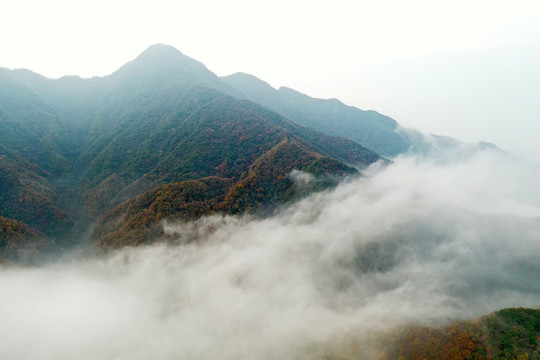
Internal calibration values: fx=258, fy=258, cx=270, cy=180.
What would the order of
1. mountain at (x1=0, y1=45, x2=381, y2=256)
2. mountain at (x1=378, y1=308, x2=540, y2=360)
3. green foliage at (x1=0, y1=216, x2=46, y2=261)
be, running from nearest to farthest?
mountain at (x1=378, y1=308, x2=540, y2=360) < green foliage at (x1=0, y1=216, x2=46, y2=261) < mountain at (x1=0, y1=45, x2=381, y2=256)

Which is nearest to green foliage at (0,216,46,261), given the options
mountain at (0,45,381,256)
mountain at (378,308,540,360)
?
mountain at (0,45,381,256)

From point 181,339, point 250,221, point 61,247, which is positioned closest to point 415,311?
point 250,221

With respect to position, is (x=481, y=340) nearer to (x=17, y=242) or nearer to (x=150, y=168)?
(x=17, y=242)

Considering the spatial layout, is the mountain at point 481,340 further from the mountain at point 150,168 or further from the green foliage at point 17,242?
the green foliage at point 17,242

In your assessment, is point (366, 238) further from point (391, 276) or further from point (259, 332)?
point (259, 332)

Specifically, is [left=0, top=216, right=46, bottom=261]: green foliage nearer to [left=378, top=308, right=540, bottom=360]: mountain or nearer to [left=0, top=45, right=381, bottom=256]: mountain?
[left=0, top=45, right=381, bottom=256]: mountain

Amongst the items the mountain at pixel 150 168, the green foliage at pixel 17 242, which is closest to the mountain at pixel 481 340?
the mountain at pixel 150 168

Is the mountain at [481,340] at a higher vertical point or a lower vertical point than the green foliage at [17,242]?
higher

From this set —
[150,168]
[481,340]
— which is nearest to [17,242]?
[150,168]

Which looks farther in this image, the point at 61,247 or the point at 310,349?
the point at 61,247

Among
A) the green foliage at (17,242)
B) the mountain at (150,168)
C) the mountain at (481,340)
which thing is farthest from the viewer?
the mountain at (150,168)

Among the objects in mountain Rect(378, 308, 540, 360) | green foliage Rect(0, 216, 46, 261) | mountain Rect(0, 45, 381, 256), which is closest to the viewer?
mountain Rect(378, 308, 540, 360)
